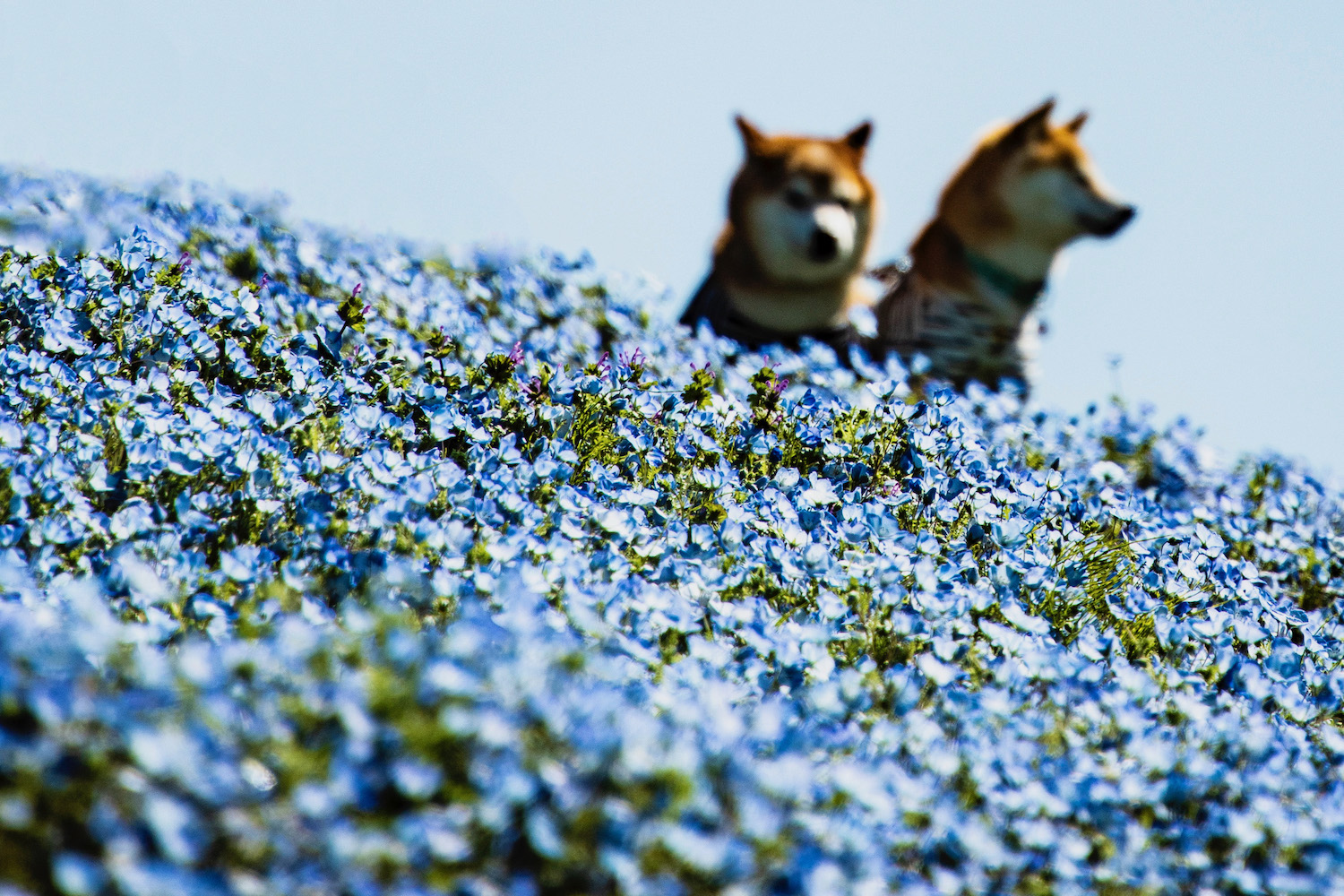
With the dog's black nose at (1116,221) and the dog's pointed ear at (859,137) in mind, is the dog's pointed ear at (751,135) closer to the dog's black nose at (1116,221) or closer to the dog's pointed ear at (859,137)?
the dog's pointed ear at (859,137)

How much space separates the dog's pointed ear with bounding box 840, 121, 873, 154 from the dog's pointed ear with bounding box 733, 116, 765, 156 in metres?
0.38

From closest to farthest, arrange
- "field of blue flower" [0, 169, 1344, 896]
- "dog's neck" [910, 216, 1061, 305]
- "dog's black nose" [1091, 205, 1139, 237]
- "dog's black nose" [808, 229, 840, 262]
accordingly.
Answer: "field of blue flower" [0, 169, 1344, 896] < "dog's black nose" [808, 229, 840, 262] < "dog's black nose" [1091, 205, 1139, 237] < "dog's neck" [910, 216, 1061, 305]

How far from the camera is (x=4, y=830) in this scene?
129 cm

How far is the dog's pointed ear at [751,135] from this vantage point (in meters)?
5.27

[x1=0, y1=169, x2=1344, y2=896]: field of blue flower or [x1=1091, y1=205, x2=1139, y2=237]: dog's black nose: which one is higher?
[x1=1091, y1=205, x2=1139, y2=237]: dog's black nose

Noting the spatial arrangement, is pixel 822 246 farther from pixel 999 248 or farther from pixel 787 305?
pixel 999 248

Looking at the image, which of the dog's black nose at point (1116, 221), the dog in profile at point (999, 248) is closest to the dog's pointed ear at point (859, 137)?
the dog in profile at point (999, 248)

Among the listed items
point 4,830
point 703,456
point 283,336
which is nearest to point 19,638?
point 4,830

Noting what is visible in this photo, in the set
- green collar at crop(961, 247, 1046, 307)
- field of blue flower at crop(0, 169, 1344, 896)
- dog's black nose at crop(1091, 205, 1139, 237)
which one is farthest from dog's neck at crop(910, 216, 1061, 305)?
field of blue flower at crop(0, 169, 1344, 896)

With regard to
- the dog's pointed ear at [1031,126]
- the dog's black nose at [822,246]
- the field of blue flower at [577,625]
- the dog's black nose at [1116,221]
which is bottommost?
the field of blue flower at [577,625]

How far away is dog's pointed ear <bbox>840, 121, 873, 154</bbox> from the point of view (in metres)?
5.31

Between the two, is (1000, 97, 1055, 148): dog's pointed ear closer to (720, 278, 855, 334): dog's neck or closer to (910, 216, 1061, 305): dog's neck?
(910, 216, 1061, 305): dog's neck

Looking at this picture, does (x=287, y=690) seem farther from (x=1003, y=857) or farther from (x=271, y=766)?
(x=1003, y=857)

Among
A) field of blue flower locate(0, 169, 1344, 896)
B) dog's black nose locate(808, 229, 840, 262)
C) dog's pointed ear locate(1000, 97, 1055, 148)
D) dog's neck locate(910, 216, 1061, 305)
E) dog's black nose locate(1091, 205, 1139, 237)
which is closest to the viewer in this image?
field of blue flower locate(0, 169, 1344, 896)
